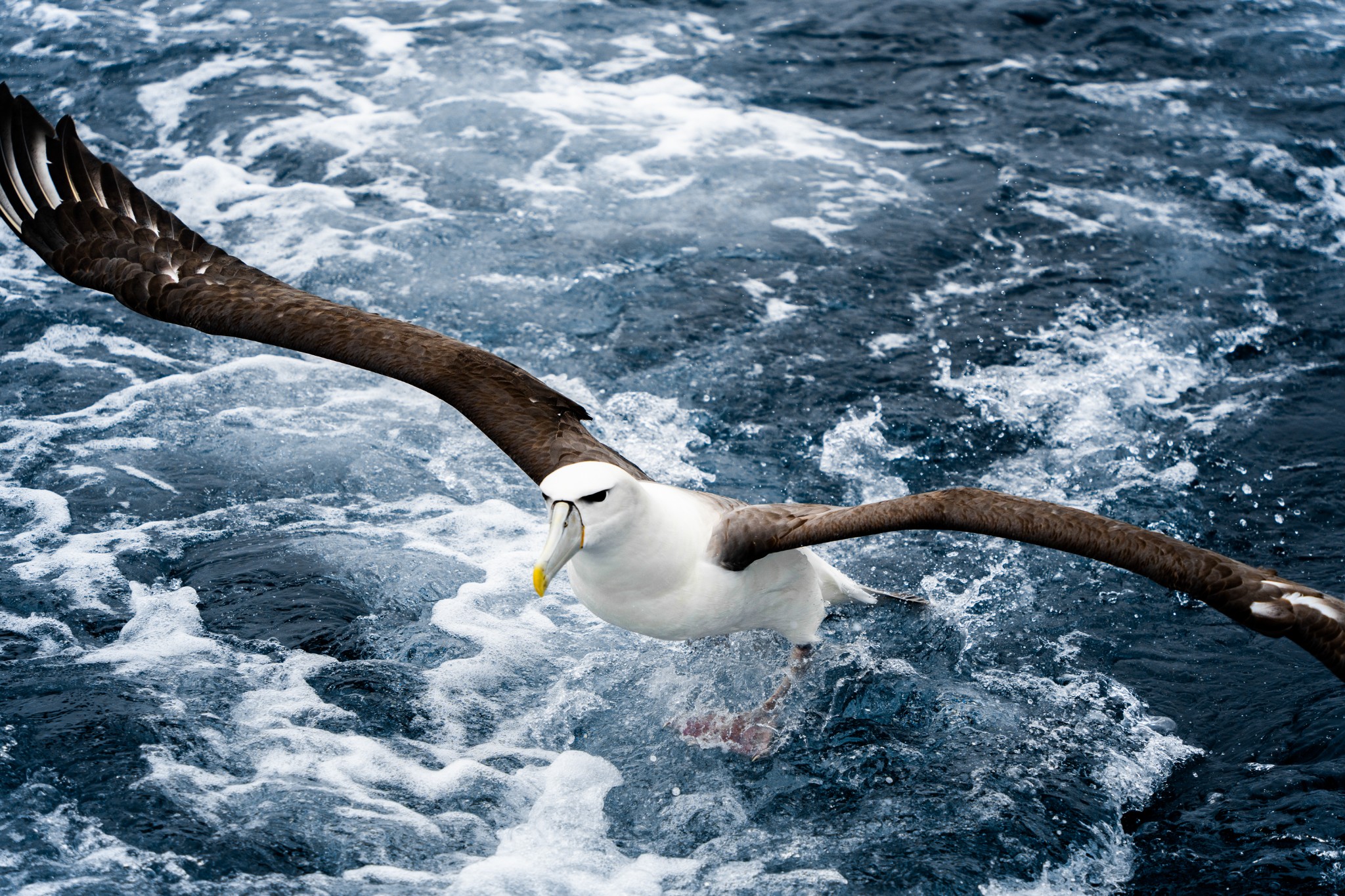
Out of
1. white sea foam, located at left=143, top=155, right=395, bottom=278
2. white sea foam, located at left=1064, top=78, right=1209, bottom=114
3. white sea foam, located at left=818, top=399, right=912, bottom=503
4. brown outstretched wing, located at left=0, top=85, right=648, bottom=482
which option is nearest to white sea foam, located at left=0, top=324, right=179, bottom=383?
white sea foam, located at left=143, top=155, right=395, bottom=278

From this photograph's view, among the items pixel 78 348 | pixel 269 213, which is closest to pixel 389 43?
pixel 269 213

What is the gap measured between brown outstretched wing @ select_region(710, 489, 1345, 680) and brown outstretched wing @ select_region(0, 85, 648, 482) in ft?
5.44

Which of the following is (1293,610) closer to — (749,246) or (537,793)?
(537,793)

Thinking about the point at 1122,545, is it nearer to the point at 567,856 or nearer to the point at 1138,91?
the point at 567,856

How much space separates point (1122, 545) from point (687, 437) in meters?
4.30

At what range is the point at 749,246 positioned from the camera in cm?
1213

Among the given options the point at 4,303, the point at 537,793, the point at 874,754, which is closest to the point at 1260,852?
the point at 874,754

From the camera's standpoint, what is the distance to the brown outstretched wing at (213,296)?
7352 millimetres

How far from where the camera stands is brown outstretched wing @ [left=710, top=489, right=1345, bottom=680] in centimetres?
565

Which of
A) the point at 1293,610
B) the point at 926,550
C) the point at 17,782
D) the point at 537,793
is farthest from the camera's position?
the point at 926,550

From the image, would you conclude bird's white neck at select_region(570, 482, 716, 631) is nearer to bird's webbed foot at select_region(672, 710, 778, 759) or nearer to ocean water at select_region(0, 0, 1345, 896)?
bird's webbed foot at select_region(672, 710, 778, 759)

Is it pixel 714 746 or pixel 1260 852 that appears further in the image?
pixel 714 746

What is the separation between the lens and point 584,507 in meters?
6.05

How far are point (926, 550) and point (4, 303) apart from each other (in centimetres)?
805
